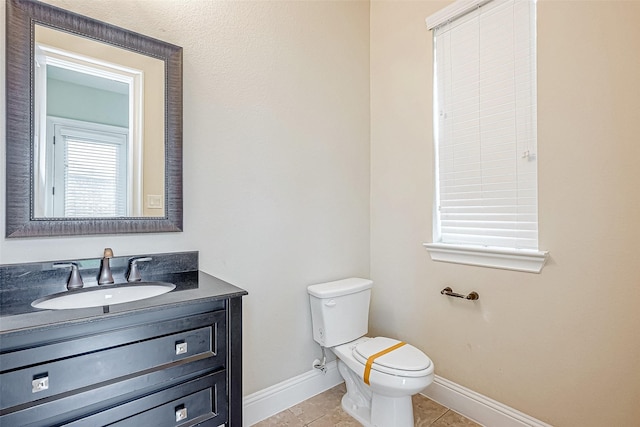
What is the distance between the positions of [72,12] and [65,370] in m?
1.31

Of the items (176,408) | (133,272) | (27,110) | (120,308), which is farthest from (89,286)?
(27,110)

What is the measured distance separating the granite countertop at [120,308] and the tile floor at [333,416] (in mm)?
1003

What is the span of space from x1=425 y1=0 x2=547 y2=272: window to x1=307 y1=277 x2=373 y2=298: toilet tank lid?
481 mm

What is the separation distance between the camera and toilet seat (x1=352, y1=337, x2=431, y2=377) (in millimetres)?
1574

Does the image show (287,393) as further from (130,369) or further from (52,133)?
(52,133)

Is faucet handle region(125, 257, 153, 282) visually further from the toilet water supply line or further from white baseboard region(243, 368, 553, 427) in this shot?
the toilet water supply line

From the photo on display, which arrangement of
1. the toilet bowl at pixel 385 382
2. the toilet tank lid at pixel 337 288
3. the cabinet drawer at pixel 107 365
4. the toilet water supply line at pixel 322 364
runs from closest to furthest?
the cabinet drawer at pixel 107 365 < the toilet bowl at pixel 385 382 < the toilet tank lid at pixel 337 288 < the toilet water supply line at pixel 322 364

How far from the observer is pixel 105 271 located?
1312mm

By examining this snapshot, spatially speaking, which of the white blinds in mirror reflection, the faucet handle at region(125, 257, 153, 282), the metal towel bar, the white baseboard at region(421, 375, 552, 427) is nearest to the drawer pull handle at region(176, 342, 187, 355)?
the faucet handle at region(125, 257, 153, 282)

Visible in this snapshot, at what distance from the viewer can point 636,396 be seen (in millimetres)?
1323

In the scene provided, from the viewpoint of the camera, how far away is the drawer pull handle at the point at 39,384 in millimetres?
→ 875

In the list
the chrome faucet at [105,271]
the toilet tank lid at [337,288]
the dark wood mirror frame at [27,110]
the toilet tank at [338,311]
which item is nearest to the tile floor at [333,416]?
the toilet tank at [338,311]

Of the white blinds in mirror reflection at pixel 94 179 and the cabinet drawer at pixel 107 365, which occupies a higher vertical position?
the white blinds in mirror reflection at pixel 94 179

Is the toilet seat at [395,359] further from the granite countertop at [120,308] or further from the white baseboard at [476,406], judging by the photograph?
the granite countertop at [120,308]
